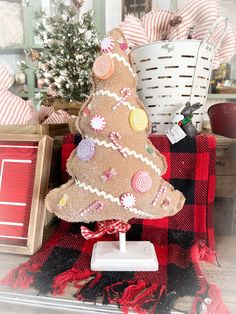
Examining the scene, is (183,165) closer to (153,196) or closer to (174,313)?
(153,196)

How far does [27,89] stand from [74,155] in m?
0.55

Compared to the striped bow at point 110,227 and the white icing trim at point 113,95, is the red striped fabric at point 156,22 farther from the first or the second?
the striped bow at point 110,227

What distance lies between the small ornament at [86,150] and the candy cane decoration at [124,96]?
0.23 ft

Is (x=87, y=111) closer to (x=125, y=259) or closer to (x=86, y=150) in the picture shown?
(x=86, y=150)

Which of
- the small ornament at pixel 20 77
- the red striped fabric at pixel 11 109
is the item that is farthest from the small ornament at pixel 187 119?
the small ornament at pixel 20 77

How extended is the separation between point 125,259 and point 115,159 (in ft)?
0.59

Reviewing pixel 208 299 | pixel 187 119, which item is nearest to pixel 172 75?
pixel 187 119

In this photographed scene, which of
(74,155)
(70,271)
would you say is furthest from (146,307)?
(74,155)

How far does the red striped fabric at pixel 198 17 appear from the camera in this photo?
1.94ft

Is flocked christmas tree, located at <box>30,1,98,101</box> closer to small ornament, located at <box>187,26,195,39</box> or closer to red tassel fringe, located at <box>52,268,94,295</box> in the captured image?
small ornament, located at <box>187,26,195,39</box>

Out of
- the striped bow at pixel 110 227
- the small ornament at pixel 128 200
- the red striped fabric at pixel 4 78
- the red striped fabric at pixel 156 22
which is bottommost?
the striped bow at pixel 110 227

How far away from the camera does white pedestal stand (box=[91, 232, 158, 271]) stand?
47 centimetres

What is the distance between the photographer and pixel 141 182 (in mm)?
430

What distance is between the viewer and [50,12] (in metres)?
0.83
